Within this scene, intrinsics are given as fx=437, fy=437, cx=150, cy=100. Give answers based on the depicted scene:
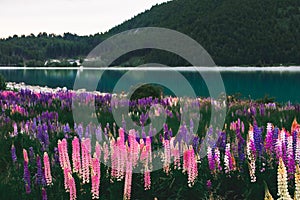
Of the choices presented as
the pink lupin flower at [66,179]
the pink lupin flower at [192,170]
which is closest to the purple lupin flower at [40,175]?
the pink lupin flower at [66,179]

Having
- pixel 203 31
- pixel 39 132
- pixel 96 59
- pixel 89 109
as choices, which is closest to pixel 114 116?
pixel 89 109

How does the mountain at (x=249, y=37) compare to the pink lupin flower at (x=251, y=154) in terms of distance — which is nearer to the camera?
the pink lupin flower at (x=251, y=154)

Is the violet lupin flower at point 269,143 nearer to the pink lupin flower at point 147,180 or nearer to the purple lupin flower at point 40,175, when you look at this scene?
the pink lupin flower at point 147,180

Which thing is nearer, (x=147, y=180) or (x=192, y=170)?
Answer: (x=192, y=170)

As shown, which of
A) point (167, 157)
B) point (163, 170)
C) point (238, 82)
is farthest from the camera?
point (238, 82)

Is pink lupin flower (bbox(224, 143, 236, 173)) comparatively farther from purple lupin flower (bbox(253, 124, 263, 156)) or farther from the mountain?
the mountain

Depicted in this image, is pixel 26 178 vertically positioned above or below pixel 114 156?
below

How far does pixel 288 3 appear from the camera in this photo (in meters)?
194

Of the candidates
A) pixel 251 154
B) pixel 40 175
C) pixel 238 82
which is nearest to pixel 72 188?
pixel 40 175

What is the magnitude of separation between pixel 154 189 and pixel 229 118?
3.70 metres

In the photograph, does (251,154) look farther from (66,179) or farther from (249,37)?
(249,37)

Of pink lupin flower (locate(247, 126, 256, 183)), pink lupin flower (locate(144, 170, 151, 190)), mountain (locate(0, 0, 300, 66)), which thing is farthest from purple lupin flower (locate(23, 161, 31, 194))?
mountain (locate(0, 0, 300, 66))

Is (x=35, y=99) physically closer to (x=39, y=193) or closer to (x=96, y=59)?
(x=39, y=193)

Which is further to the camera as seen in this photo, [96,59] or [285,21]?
[96,59]
